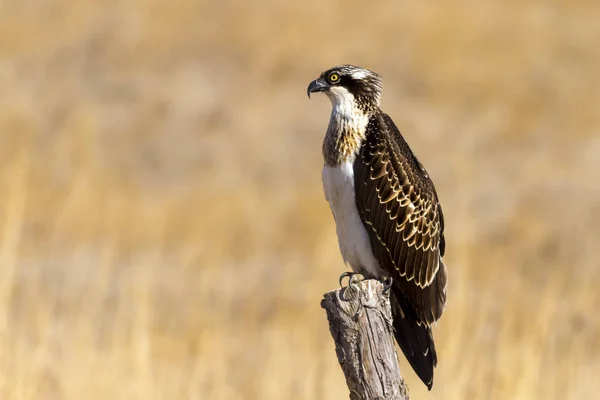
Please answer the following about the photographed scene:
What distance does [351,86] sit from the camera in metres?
6.78

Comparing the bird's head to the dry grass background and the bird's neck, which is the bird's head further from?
the dry grass background

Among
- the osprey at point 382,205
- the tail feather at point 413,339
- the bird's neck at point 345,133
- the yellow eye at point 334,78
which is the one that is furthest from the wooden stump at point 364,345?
the yellow eye at point 334,78

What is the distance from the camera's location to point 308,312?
1219 cm

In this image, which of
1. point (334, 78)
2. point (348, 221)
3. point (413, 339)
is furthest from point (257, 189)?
point (413, 339)

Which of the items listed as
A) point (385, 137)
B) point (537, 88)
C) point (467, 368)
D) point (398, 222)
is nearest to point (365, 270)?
point (398, 222)

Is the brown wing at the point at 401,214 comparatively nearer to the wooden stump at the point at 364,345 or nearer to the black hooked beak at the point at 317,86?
the black hooked beak at the point at 317,86

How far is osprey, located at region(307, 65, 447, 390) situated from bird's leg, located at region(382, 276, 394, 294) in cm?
2

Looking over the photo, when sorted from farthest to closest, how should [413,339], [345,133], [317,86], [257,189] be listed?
[257,189] < [317,86] < [345,133] < [413,339]

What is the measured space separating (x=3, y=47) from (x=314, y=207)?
289 inches

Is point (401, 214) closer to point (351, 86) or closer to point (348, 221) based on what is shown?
point (348, 221)

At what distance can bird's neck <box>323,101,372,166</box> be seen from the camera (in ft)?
21.6

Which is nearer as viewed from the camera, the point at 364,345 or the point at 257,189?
the point at 364,345

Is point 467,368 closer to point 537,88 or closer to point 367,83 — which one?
point 367,83

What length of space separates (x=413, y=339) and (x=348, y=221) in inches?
27.9
